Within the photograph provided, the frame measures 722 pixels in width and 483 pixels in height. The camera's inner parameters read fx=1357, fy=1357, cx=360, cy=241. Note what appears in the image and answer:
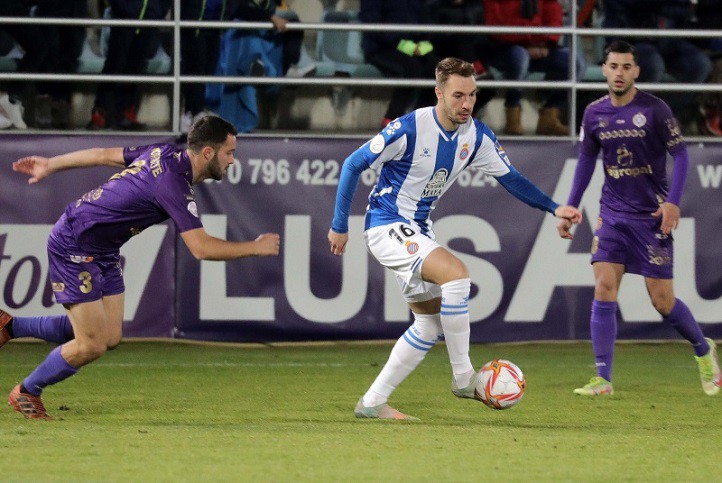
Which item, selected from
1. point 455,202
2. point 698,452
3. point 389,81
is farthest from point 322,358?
point 698,452

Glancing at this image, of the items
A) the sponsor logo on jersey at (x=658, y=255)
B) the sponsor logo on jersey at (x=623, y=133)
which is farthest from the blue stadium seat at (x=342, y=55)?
the sponsor logo on jersey at (x=658, y=255)

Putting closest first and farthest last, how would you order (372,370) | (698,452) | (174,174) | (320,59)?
(698,452), (174,174), (372,370), (320,59)

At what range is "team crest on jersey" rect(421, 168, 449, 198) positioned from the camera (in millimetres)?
6957

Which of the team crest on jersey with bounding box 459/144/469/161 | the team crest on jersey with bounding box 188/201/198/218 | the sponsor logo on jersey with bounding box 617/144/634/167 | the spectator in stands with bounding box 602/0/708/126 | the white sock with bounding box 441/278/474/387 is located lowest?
the white sock with bounding box 441/278/474/387

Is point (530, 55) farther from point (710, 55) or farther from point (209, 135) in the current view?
point (209, 135)

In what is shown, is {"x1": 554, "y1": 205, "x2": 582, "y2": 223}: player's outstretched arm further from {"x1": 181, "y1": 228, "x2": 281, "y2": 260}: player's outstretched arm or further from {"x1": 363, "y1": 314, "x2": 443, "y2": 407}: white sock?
{"x1": 181, "y1": 228, "x2": 281, "y2": 260}: player's outstretched arm

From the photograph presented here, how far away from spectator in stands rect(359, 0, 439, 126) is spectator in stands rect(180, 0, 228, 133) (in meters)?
1.25

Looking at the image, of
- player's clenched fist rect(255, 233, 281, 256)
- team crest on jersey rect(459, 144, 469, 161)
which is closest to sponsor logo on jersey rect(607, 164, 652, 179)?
team crest on jersey rect(459, 144, 469, 161)

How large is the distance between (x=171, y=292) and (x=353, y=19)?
10.2 ft

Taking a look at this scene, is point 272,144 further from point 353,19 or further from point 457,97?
point 457,97

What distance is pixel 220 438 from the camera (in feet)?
19.7

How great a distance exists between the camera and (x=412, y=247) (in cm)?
675

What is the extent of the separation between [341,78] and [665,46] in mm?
3001

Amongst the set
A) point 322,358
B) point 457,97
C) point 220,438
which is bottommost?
point 322,358
